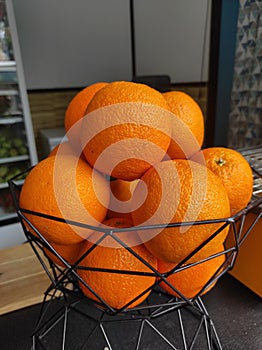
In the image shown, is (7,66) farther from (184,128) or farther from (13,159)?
(184,128)

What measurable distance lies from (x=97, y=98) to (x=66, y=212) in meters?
0.10

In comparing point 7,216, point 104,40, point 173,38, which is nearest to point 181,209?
point 7,216

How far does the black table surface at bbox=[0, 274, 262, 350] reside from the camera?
1.31 ft

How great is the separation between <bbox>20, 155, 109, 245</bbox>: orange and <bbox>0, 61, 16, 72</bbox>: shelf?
1201 mm

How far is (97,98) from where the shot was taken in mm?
240

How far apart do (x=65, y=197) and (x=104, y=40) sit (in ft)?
5.67

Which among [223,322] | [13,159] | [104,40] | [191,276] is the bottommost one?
[13,159]

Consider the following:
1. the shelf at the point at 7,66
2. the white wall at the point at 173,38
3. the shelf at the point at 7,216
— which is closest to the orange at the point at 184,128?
the shelf at the point at 7,66

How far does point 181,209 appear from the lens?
0.69 feet

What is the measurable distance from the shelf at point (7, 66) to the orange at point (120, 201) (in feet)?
3.92

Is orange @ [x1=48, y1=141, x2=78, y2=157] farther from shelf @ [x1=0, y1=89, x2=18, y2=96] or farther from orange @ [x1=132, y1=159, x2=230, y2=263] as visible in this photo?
shelf @ [x1=0, y1=89, x2=18, y2=96]

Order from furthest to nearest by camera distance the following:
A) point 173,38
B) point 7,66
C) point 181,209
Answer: point 173,38, point 7,66, point 181,209

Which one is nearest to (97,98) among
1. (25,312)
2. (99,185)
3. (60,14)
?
(99,185)

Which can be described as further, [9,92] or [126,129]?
[9,92]
